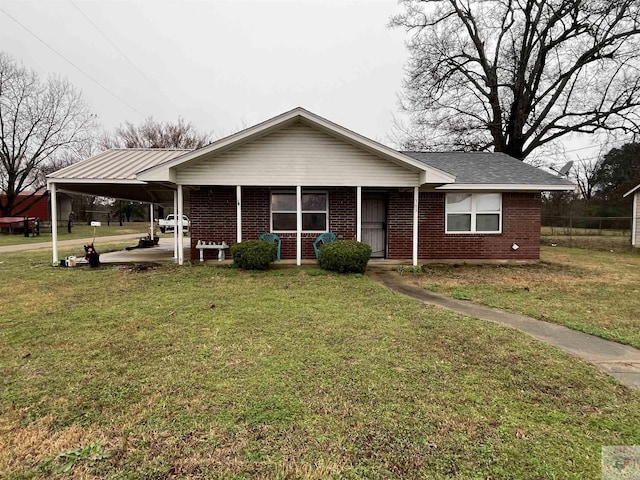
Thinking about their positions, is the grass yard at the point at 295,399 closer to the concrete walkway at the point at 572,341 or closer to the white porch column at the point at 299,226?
the concrete walkway at the point at 572,341

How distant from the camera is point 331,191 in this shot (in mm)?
11258

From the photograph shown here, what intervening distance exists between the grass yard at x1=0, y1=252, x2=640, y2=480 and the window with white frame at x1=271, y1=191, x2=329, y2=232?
19.1ft

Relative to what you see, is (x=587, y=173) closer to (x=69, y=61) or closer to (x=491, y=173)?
(x=491, y=173)

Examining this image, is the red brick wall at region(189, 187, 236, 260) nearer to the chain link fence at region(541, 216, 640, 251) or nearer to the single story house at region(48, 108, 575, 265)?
the single story house at region(48, 108, 575, 265)

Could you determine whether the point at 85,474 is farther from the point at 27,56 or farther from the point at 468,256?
the point at 27,56

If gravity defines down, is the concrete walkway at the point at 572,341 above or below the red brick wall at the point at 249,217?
below

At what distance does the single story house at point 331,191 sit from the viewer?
9969 millimetres

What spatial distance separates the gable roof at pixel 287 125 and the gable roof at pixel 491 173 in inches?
64.6

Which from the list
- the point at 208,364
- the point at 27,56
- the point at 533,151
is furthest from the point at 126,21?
the point at 533,151

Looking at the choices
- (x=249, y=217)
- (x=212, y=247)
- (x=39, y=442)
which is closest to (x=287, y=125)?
(x=249, y=217)

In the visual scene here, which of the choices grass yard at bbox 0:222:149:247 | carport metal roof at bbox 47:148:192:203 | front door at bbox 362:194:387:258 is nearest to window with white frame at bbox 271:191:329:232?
front door at bbox 362:194:387:258

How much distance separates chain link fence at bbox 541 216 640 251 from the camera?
18875 millimetres

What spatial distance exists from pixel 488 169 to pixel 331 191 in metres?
5.82

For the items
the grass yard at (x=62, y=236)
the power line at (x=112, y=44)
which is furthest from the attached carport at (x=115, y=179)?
the grass yard at (x=62, y=236)
